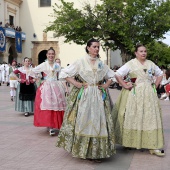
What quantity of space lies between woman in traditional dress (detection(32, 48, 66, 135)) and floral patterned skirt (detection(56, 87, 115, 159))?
171cm

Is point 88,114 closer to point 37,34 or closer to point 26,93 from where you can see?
point 26,93

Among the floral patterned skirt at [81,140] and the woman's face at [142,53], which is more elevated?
the woman's face at [142,53]

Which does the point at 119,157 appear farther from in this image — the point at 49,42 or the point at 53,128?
the point at 49,42

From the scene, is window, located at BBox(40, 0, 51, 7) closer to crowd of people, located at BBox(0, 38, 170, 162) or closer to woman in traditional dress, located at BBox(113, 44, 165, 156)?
crowd of people, located at BBox(0, 38, 170, 162)

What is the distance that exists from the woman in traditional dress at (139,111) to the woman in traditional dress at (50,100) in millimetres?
1624

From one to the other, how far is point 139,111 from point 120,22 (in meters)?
17.6

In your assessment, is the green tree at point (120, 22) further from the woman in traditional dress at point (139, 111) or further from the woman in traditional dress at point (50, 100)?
the woman in traditional dress at point (139, 111)

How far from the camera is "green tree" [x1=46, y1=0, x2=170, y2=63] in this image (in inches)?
848

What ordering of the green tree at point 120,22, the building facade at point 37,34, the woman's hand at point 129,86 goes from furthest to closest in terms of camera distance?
the building facade at point 37,34
the green tree at point 120,22
the woman's hand at point 129,86

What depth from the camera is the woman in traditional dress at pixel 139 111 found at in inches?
187

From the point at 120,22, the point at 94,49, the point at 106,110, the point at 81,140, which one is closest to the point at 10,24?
the point at 120,22

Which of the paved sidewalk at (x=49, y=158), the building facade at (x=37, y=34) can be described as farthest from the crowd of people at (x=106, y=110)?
Answer: the building facade at (x=37, y=34)

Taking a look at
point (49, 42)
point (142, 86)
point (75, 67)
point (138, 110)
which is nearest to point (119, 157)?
point (138, 110)

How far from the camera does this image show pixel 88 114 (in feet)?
14.4
